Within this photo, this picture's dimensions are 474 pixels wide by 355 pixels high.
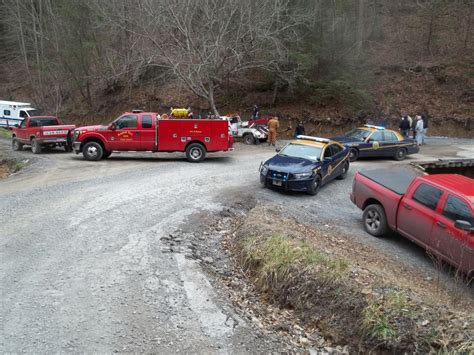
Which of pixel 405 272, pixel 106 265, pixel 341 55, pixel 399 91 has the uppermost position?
pixel 341 55

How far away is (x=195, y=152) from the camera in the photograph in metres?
17.9

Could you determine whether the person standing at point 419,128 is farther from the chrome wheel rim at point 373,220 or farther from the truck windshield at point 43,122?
the truck windshield at point 43,122

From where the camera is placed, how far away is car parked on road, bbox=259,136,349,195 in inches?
531

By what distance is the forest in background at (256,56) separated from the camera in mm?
23500

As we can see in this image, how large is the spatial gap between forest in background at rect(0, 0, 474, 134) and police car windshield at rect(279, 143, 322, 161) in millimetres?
9279

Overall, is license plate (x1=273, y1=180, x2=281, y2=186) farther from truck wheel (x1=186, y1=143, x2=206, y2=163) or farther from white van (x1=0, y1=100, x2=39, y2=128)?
white van (x1=0, y1=100, x2=39, y2=128)

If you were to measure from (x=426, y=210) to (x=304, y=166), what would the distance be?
4.96 metres

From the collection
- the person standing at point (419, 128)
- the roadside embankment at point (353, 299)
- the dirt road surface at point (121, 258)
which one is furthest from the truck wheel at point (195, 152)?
the person standing at point (419, 128)

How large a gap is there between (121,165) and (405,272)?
37.1 ft

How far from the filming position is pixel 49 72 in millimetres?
35688

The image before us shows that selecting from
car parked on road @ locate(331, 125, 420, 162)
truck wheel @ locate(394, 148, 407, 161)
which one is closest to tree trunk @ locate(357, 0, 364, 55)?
car parked on road @ locate(331, 125, 420, 162)

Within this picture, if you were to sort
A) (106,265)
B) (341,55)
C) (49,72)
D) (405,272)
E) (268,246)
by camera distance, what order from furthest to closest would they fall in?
(49,72)
(341,55)
(405,272)
(268,246)
(106,265)

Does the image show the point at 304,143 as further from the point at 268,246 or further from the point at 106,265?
the point at 106,265

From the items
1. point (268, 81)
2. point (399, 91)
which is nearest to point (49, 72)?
point (268, 81)
